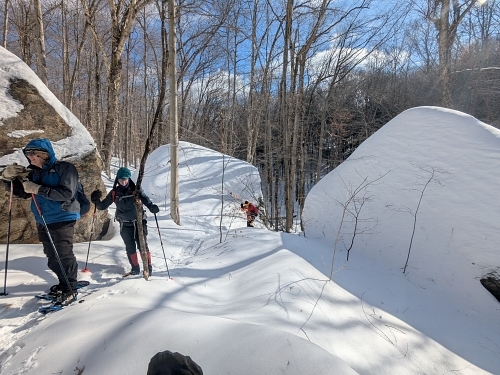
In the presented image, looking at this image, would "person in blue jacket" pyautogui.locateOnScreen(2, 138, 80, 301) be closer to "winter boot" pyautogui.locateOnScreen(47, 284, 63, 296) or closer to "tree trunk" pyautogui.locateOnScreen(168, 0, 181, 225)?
"winter boot" pyautogui.locateOnScreen(47, 284, 63, 296)

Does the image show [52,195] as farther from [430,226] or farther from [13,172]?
[430,226]

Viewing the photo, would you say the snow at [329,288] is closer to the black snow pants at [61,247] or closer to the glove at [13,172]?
the black snow pants at [61,247]

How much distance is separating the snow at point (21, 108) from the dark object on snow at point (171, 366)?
4232mm

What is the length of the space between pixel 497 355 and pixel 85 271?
197 inches

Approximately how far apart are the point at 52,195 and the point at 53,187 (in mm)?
108

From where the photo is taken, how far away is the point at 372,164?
5.44m

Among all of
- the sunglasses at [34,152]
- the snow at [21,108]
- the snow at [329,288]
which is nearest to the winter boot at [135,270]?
the snow at [329,288]

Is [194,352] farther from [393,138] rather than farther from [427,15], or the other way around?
[427,15]

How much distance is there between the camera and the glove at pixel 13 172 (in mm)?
2713

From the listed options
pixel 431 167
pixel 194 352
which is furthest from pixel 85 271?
pixel 431 167

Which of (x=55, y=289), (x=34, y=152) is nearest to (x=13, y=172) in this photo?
(x=34, y=152)

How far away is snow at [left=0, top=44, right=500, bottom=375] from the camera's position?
5.64 ft

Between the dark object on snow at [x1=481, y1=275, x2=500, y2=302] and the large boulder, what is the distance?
238 inches

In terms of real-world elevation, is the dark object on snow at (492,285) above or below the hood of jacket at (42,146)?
A: below
